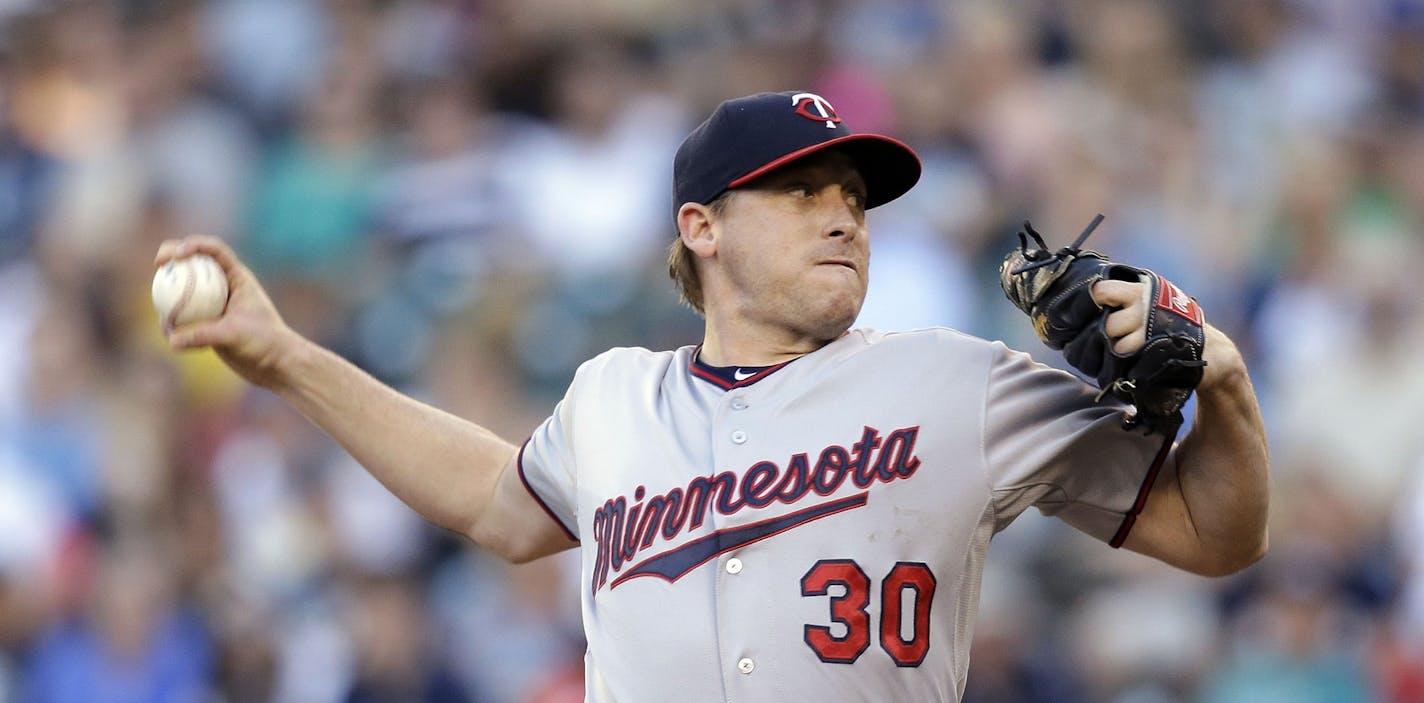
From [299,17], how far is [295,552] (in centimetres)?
323

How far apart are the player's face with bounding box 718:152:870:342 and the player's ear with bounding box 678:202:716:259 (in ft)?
0.19

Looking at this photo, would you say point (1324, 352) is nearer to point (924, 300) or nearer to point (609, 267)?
point (924, 300)

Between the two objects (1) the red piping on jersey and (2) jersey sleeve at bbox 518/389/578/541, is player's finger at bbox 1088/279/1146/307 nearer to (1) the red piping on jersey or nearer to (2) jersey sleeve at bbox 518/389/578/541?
(1) the red piping on jersey

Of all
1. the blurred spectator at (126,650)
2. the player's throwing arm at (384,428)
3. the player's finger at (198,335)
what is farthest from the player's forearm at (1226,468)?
the blurred spectator at (126,650)

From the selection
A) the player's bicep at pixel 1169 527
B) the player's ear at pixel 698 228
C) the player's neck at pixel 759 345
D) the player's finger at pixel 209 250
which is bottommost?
the player's bicep at pixel 1169 527

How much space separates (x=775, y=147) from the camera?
3.15m

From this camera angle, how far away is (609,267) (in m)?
7.45

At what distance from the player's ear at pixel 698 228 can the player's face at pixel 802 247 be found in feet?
0.19

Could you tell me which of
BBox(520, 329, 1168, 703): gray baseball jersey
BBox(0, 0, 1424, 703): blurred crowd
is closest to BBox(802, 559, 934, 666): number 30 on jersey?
BBox(520, 329, 1168, 703): gray baseball jersey

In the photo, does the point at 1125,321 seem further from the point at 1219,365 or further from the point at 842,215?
the point at 842,215

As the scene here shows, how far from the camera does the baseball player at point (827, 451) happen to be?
9.31 feet

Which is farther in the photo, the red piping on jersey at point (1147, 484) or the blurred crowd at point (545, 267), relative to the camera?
the blurred crowd at point (545, 267)

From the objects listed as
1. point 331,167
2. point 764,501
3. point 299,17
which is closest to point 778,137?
point 764,501

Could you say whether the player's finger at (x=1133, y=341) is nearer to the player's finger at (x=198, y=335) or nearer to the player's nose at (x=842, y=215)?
the player's nose at (x=842, y=215)
